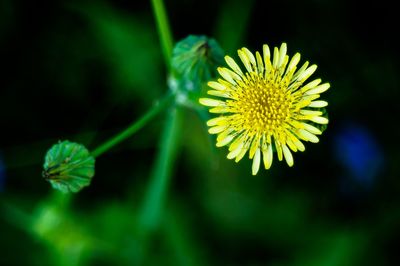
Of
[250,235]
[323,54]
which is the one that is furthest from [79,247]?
[323,54]

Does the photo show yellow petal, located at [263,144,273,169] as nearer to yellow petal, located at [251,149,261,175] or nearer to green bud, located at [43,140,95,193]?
yellow petal, located at [251,149,261,175]

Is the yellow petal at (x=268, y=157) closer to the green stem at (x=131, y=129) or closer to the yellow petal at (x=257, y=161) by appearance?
the yellow petal at (x=257, y=161)

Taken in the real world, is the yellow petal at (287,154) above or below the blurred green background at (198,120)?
below

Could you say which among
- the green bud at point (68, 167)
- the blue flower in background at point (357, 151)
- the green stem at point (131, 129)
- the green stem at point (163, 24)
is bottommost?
the green bud at point (68, 167)

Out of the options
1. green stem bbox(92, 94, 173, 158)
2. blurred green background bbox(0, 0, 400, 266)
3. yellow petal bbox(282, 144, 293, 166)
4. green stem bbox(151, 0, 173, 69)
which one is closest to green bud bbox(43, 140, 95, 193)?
green stem bbox(92, 94, 173, 158)

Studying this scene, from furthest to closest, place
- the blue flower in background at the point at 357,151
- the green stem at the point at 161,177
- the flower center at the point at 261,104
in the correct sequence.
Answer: the blue flower in background at the point at 357,151 → the green stem at the point at 161,177 → the flower center at the point at 261,104

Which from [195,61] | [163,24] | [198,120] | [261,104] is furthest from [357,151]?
[163,24]

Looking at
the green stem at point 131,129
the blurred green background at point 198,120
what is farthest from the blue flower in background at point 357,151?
the green stem at point 131,129

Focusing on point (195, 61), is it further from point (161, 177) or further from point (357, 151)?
point (357, 151)
